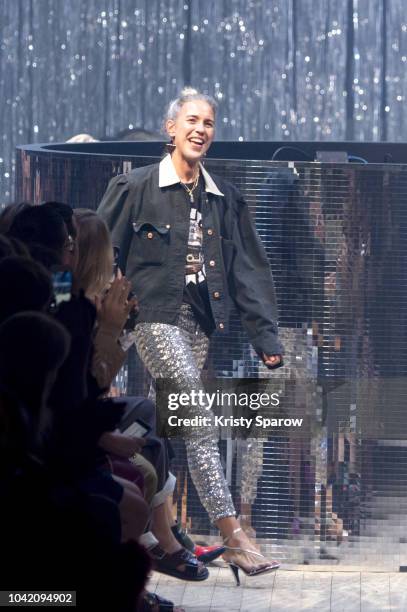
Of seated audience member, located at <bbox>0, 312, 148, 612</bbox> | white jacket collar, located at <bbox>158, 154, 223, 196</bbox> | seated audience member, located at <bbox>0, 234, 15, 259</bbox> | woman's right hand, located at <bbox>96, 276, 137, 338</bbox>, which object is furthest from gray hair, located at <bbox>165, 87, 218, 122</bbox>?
seated audience member, located at <bbox>0, 312, 148, 612</bbox>

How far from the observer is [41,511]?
2.14 m

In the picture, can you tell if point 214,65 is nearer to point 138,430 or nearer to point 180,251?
point 180,251

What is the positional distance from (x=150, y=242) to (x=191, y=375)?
16.5 inches

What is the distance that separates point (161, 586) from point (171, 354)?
0.69 meters

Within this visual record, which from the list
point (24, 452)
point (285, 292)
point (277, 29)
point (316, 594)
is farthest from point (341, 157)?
point (277, 29)

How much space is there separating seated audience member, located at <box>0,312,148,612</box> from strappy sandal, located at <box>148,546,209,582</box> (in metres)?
1.88

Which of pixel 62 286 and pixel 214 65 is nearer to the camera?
pixel 62 286

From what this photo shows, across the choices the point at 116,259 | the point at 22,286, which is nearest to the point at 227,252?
the point at 116,259

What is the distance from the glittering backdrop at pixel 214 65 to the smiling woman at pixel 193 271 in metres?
6.19

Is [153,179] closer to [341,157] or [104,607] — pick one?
[341,157]

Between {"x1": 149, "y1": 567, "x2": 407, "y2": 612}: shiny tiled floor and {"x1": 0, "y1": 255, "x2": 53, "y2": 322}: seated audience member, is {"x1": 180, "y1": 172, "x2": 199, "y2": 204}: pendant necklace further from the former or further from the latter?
{"x1": 0, "y1": 255, "x2": 53, "y2": 322}: seated audience member

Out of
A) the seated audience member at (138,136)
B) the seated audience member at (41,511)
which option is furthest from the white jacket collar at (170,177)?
the seated audience member at (138,136)

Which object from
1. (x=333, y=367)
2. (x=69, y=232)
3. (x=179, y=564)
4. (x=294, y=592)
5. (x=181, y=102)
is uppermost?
(x=181, y=102)

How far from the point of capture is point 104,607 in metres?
2.14
